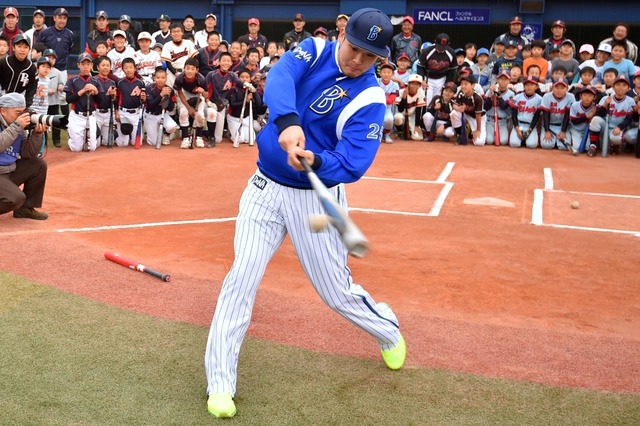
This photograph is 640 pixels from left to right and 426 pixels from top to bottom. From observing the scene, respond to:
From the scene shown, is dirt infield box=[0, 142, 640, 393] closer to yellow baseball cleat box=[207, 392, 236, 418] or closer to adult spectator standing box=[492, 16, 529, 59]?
yellow baseball cleat box=[207, 392, 236, 418]

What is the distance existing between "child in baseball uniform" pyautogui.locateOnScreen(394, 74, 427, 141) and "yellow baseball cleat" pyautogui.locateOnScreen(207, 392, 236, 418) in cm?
1255

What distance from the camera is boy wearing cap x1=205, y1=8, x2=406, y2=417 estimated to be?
162 inches

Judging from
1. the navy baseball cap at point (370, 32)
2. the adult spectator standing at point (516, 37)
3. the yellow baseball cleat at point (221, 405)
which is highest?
the adult spectator standing at point (516, 37)

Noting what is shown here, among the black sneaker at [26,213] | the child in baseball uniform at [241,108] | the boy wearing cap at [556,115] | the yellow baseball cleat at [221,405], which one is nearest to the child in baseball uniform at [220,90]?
the child in baseball uniform at [241,108]

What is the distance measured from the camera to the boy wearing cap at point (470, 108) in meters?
15.8

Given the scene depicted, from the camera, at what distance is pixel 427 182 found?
1159cm

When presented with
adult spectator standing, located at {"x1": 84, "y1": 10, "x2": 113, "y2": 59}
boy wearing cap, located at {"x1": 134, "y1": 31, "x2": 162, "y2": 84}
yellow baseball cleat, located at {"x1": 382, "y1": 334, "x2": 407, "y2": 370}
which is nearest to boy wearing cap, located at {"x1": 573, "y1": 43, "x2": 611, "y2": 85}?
boy wearing cap, located at {"x1": 134, "y1": 31, "x2": 162, "y2": 84}

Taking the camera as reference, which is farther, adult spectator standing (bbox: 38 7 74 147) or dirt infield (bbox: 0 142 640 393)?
adult spectator standing (bbox: 38 7 74 147)

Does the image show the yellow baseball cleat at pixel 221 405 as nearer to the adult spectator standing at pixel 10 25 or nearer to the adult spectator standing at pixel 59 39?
the adult spectator standing at pixel 10 25

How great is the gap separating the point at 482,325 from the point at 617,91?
401 inches

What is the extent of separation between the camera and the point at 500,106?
16.1 metres

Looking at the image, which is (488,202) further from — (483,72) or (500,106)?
(483,72)

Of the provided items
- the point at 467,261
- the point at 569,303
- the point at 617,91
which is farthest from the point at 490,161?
the point at 569,303

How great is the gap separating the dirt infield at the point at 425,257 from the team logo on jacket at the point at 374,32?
7.23ft
